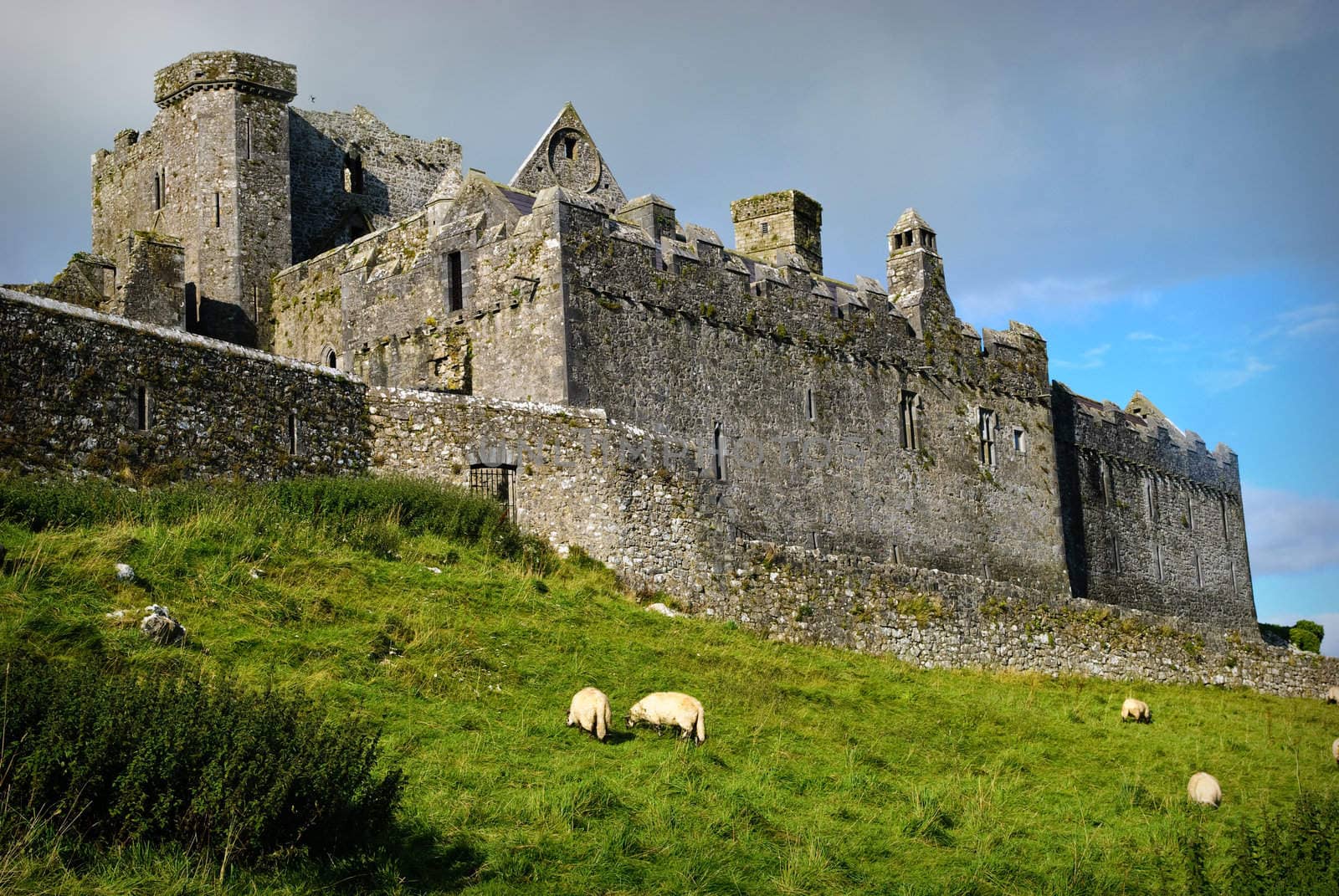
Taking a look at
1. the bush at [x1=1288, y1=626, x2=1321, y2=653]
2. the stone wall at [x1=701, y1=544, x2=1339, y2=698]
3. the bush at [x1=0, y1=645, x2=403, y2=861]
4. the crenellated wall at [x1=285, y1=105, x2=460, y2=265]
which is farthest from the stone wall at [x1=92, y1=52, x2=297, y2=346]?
the bush at [x1=1288, y1=626, x2=1321, y2=653]

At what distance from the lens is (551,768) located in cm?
1292

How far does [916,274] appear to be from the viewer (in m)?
35.8

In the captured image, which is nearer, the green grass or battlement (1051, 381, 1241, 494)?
the green grass

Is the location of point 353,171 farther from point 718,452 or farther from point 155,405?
point 155,405

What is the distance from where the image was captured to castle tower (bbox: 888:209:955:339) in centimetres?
3547

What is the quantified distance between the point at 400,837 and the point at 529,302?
679 inches

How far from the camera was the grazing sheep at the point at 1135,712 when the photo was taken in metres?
22.4

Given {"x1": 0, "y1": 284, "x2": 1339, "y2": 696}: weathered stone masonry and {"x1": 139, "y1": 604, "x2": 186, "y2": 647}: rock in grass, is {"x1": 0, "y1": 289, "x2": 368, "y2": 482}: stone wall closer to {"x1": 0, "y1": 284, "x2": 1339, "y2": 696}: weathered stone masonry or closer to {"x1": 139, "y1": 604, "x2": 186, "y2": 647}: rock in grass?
{"x1": 0, "y1": 284, "x2": 1339, "y2": 696}: weathered stone masonry

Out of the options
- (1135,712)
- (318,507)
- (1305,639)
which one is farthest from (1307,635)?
(318,507)

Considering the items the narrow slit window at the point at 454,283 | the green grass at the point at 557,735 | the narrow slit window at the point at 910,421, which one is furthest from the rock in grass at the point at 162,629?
the narrow slit window at the point at 910,421

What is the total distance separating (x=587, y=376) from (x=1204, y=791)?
13.6m

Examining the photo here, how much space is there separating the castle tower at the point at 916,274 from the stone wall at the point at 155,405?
1723cm

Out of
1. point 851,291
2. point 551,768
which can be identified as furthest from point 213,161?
point 551,768

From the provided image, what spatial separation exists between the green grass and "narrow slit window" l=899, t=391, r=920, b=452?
1284 centimetres
